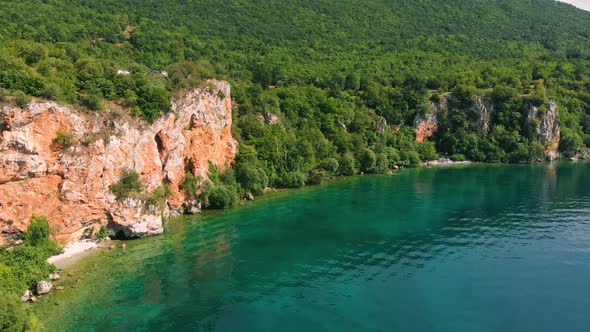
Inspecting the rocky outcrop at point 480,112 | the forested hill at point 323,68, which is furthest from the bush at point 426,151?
the rocky outcrop at point 480,112

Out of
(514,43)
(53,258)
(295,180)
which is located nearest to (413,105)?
(295,180)

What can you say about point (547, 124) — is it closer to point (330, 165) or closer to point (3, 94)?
point (330, 165)

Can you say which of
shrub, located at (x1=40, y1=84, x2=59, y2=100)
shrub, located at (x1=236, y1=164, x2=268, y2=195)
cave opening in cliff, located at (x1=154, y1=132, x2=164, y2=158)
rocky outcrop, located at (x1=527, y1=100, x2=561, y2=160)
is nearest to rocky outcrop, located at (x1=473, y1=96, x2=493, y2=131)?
rocky outcrop, located at (x1=527, y1=100, x2=561, y2=160)

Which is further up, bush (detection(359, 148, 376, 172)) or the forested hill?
the forested hill

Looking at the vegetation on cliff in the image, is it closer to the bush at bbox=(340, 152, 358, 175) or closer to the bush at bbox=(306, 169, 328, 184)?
the bush at bbox=(306, 169, 328, 184)

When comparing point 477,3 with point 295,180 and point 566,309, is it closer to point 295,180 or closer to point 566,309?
point 295,180

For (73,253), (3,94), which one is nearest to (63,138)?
(3,94)

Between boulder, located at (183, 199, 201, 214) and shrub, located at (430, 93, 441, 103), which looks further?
shrub, located at (430, 93, 441, 103)
